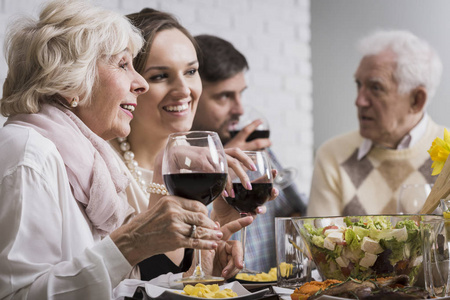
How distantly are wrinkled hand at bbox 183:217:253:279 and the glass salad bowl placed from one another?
0.92 ft

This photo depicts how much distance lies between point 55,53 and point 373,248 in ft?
2.80

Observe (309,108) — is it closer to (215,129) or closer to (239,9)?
(239,9)

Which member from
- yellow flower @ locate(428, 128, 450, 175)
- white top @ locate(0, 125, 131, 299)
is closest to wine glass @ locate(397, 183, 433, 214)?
yellow flower @ locate(428, 128, 450, 175)

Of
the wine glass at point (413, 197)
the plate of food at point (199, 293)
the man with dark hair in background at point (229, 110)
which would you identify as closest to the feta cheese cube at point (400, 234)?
the plate of food at point (199, 293)

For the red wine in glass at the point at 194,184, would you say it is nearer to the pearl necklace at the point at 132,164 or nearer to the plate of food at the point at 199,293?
the plate of food at the point at 199,293

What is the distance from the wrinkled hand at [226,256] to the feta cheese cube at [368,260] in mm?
343

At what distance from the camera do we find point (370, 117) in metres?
3.01

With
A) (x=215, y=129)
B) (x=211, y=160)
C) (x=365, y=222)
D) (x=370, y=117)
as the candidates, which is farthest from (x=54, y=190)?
(x=370, y=117)

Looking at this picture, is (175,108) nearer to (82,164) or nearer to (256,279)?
(82,164)

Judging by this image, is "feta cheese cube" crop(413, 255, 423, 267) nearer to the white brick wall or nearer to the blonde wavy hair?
the blonde wavy hair

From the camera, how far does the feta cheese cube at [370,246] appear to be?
3.33 feet

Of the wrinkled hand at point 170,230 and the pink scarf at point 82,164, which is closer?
the wrinkled hand at point 170,230

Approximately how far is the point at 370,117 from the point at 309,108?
2.90 ft

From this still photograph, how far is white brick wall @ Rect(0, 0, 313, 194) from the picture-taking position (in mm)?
3438
